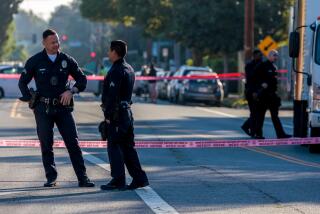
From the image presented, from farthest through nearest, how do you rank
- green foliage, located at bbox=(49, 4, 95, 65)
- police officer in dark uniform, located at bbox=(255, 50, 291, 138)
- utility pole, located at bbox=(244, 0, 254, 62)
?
1. green foliage, located at bbox=(49, 4, 95, 65)
2. utility pole, located at bbox=(244, 0, 254, 62)
3. police officer in dark uniform, located at bbox=(255, 50, 291, 138)

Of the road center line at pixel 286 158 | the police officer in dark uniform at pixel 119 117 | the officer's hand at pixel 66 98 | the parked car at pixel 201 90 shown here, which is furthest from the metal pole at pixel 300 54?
the parked car at pixel 201 90

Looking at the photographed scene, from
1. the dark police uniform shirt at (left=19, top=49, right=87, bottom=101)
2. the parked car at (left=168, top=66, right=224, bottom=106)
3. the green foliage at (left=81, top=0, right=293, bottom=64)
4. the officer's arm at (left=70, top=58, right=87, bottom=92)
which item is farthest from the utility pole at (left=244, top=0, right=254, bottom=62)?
the dark police uniform shirt at (left=19, top=49, right=87, bottom=101)

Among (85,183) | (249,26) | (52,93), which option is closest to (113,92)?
(52,93)

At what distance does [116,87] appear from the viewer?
1089 centimetres

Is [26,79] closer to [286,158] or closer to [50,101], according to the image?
[50,101]

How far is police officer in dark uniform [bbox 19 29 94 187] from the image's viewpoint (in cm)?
1119

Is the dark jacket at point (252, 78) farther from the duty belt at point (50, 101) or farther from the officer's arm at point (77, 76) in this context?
the duty belt at point (50, 101)

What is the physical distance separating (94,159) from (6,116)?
1314 cm

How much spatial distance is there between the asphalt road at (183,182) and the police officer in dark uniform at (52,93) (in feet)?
1.67

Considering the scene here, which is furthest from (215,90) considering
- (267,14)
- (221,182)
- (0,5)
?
(0,5)

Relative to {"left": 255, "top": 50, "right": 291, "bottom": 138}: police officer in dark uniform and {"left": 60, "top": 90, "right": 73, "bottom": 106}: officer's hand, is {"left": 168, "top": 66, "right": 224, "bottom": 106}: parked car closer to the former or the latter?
{"left": 255, "top": 50, "right": 291, "bottom": 138}: police officer in dark uniform

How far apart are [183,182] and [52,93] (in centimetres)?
211

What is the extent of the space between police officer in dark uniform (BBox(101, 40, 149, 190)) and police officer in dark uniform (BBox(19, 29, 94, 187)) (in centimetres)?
47

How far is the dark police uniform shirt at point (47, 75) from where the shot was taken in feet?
36.7
